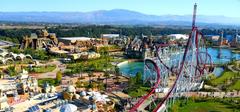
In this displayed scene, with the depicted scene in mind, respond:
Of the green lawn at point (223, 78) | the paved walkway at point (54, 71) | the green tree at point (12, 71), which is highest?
the green tree at point (12, 71)

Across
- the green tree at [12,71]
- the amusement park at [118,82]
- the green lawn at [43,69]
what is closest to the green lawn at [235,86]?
the amusement park at [118,82]

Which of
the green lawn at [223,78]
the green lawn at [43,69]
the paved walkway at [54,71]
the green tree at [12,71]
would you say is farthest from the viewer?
the green lawn at [43,69]

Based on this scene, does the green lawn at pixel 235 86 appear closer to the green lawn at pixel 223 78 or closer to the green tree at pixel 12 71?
the green lawn at pixel 223 78

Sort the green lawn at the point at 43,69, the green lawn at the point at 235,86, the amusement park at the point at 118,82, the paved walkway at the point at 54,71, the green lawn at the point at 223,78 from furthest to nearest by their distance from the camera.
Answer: the green lawn at the point at 43,69
the paved walkway at the point at 54,71
the green lawn at the point at 223,78
the green lawn at the point at 235,86
the amusement park at the point at 118,82

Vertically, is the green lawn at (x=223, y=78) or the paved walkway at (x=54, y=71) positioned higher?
the green lawn at (x=223, y=78)

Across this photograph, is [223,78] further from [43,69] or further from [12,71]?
[12,71]

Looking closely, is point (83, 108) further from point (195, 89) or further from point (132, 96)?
point (195, 89)

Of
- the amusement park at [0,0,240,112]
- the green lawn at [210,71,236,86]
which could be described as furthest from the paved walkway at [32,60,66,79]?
the green lawn at [210,71,236,86]

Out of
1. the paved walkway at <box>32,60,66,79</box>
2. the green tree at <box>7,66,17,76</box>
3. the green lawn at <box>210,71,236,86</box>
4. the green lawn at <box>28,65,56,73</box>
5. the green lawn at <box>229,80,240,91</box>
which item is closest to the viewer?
the green lawn at <box>229,80,240,91</box>

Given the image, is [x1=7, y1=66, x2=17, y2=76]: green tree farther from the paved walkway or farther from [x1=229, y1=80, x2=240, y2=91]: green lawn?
[x1=229, y1=80, x2=240, y2=91]: green lawn

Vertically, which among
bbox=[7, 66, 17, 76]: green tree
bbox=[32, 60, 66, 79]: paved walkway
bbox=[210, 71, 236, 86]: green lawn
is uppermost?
bbox=[7, 66, 17, 76]: green tree

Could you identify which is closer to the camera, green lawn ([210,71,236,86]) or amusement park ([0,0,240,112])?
amusement park ([0,0,240,112])

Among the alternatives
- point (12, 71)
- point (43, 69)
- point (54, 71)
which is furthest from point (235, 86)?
point (12, 71)
